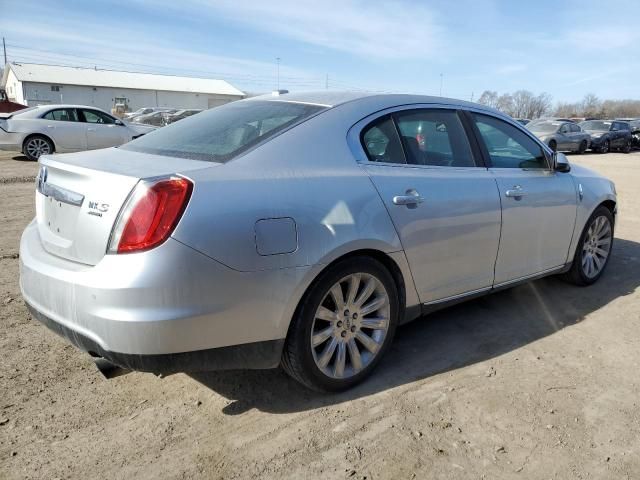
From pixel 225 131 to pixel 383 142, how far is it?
91cm

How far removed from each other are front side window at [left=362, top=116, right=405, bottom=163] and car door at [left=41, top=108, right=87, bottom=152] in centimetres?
1189

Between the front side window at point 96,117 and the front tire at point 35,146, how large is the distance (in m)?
1.09

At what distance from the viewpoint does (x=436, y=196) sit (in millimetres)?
3156

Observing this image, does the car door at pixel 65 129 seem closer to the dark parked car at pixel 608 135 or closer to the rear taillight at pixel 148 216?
the rear taillight at pixel 148 216

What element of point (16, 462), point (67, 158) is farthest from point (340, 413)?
point (67, 158)

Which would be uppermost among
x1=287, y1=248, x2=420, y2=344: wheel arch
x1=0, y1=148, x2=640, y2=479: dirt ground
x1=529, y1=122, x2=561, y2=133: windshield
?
x1=529, y1=122, x2=561, y2=133: windshield

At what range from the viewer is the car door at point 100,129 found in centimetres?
1326

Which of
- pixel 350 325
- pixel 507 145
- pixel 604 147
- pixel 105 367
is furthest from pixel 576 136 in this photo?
pixel 105 367

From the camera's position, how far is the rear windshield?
270 centimetres

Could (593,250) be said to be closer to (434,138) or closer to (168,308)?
(434,138)

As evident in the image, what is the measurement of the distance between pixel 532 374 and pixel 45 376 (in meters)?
2.83

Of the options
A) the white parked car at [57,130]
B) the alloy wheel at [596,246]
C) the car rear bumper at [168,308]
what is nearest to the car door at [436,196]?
the car rear bumper at [168,308]

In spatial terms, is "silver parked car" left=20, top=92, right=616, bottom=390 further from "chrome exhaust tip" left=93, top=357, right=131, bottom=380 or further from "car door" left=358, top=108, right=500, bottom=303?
"chrome exhaust tip" left=93, top=357, right=131, bottom=380

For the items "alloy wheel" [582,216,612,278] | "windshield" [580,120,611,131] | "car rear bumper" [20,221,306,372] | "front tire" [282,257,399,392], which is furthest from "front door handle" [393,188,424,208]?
"windshield" [580,120,611,131]
